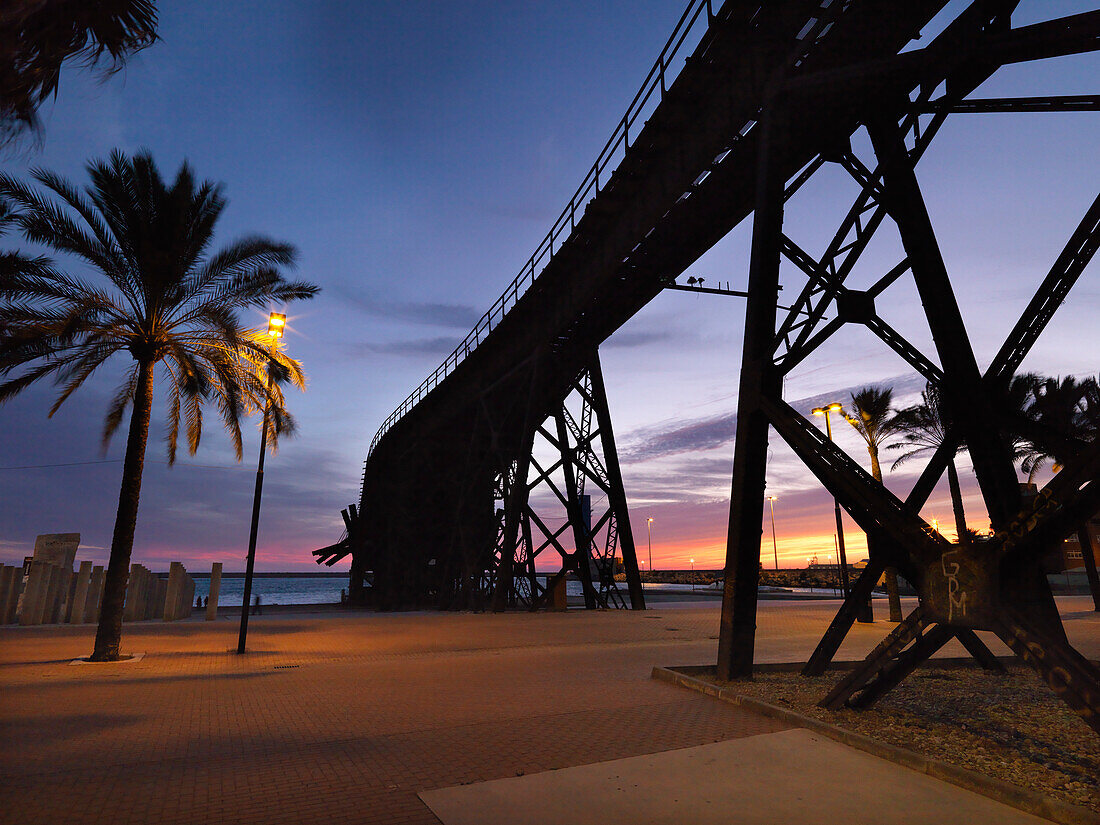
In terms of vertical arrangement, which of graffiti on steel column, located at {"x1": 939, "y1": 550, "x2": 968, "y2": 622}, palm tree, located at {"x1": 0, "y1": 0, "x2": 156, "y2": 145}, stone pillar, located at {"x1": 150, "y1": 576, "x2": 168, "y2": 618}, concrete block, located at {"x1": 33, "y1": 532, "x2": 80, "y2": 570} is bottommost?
stone pillar, located at {"x1": 150, "y1": 576, "x2": 168, "y2": 618}

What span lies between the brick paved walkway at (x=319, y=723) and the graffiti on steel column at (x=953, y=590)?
1.86m

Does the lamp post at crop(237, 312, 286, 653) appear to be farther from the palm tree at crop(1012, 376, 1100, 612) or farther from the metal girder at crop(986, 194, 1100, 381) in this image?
the palm tree at crop(1012, 376, 1100, 612)

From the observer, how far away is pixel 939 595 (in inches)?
185

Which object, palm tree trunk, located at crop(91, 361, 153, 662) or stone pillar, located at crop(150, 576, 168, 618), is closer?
palm tree trunk, located at crop(91, 361, 153, 662)

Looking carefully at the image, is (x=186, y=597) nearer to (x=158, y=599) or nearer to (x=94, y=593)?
(x=158, y=599)

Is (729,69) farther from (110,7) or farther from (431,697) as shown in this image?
(431,697)

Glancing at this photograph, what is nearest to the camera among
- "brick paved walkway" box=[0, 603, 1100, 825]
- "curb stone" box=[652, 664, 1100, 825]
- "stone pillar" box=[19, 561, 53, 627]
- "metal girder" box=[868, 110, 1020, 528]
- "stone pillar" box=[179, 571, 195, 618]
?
"curb stone" box=[652, 664, 1100, 825]

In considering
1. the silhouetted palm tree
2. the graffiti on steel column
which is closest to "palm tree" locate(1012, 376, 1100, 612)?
the silhouetted palm tree

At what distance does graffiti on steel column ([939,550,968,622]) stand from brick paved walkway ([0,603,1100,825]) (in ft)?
6.10

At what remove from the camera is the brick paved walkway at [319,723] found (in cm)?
390

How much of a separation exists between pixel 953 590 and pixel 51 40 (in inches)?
279

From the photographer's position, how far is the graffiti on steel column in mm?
4492

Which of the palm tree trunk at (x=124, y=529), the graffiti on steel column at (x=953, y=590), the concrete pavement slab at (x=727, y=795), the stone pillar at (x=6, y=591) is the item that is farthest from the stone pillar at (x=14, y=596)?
the graffiti on steel column at (x=953, y=590)

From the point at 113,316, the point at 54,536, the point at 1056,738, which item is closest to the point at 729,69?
the point at 1056,738
